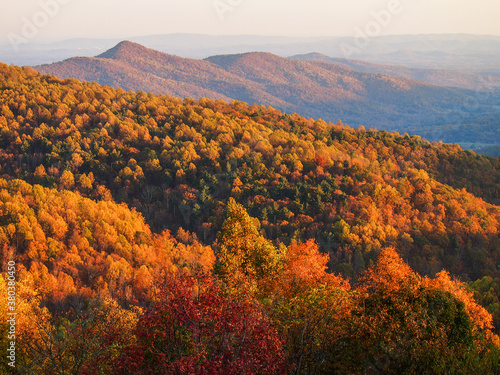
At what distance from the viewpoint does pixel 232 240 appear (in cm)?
1800

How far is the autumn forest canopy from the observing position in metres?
14.7

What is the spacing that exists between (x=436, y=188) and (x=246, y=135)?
44.6 m

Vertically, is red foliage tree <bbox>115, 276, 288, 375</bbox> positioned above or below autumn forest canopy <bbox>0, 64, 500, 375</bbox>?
above

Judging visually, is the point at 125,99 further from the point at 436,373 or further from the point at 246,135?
the point at 436,373

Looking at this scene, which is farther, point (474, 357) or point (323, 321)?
point (474, 357)

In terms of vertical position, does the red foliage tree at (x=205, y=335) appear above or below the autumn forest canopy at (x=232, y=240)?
above

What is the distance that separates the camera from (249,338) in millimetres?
13188

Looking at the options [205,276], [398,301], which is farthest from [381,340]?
[205,276]

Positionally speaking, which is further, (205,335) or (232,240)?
(232,240)

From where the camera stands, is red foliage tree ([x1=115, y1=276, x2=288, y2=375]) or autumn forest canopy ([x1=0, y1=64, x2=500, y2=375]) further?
autumn forest canopy ([x1=0, y1=64, x2=500, y2=375])

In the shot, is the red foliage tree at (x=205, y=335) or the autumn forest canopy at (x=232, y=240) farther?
the autumn forest canopy at (x=232, y=240)

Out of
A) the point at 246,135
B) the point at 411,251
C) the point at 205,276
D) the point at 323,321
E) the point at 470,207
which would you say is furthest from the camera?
the point at 246,135

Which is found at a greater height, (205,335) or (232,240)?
(232,240)

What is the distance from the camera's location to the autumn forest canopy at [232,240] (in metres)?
14.7
